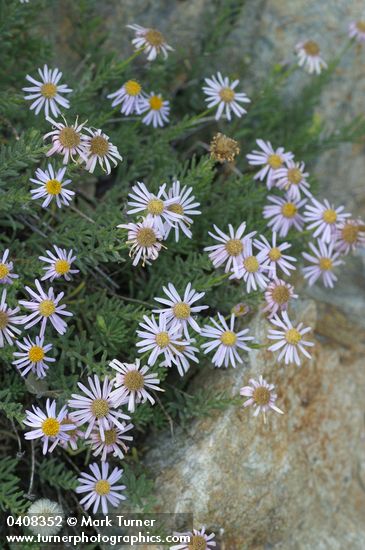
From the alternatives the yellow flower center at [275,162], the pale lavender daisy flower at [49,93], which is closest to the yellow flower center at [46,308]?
the pale lavender daisy flower at [49,93]

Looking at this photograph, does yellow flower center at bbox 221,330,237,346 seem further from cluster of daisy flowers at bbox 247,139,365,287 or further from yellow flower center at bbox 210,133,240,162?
yellow flower center at bbox 210,133,240,162

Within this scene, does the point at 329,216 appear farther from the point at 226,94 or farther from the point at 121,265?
the point at 121,265

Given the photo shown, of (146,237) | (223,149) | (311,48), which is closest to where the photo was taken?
(146,237)

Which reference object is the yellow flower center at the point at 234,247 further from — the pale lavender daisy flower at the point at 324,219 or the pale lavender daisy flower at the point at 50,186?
the pale lavender daisy flower at the point at 50,186

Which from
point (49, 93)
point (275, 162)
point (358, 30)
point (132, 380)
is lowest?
point (132, 380)

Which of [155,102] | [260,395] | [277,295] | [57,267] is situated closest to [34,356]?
[57,267]

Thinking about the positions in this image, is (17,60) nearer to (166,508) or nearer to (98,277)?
(98,277)

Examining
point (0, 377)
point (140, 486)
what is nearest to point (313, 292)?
point (140, 486)
